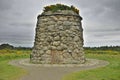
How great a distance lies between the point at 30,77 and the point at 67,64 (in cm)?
1007

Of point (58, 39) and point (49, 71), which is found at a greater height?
point (58, 39)

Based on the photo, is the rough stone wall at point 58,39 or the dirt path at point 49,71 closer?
the dirt path at point 49,71

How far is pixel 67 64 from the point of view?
2898 centimetres

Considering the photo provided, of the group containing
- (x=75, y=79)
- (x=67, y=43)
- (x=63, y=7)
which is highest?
(x=63, y=7)

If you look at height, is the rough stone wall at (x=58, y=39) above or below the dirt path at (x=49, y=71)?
above

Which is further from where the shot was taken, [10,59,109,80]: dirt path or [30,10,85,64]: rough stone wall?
[30,10,85,64]: rough stone wall

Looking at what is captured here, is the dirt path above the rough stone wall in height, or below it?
below

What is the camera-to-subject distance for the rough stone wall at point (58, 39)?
29.7 m

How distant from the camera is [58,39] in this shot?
98.0ft

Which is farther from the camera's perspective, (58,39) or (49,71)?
(58,39)

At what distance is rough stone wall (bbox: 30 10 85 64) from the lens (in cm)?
2975

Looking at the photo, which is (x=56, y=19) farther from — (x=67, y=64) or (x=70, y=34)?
(x=67, y=64)

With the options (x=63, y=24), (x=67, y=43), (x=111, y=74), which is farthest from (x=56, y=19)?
(x=111, y=74)

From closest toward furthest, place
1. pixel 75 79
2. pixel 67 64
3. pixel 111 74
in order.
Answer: pixel 75 79 < pixel 111 74 < pixel 67 64
